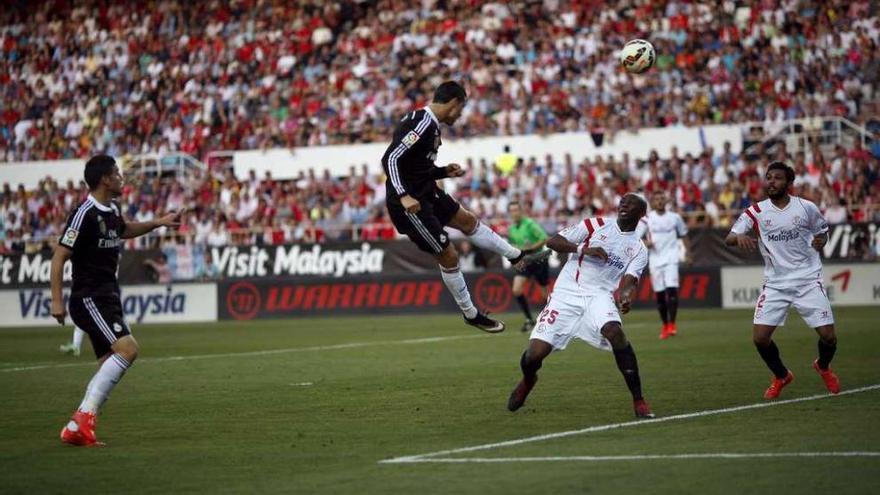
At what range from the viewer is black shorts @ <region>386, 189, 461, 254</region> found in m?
13.2

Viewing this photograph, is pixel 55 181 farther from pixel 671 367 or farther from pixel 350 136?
pixel 671 367

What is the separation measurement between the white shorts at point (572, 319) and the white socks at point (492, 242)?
1568mm

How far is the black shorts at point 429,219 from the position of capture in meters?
13.2

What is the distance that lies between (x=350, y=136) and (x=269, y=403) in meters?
26.1

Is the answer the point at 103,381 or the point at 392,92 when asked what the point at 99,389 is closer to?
the point at 103,381

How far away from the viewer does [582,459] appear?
32.2 feet

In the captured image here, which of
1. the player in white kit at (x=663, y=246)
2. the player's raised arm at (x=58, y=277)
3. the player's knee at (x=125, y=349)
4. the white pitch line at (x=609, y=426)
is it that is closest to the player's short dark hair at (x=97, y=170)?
the player's raised arm at (x=58, y=277)

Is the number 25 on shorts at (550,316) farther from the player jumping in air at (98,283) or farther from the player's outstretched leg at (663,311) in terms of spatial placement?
the player's outstretched leg at (663,311)

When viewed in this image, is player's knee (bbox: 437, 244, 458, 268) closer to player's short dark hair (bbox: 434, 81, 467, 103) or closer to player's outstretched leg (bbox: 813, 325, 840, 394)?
player's short dark hair (bbox: 434, 81, 467, 103)

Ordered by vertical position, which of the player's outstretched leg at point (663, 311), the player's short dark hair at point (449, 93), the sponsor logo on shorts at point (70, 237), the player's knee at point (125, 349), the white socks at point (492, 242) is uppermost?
the player's short dark hair at point (449, 93)

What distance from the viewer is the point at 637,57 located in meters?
16.2

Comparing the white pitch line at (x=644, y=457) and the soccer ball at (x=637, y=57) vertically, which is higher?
the soccer ball at (x=637, y=57)

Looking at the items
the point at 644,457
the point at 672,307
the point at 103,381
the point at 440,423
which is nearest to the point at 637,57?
the point at 440,423

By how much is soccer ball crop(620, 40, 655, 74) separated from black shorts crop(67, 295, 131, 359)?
721cm
